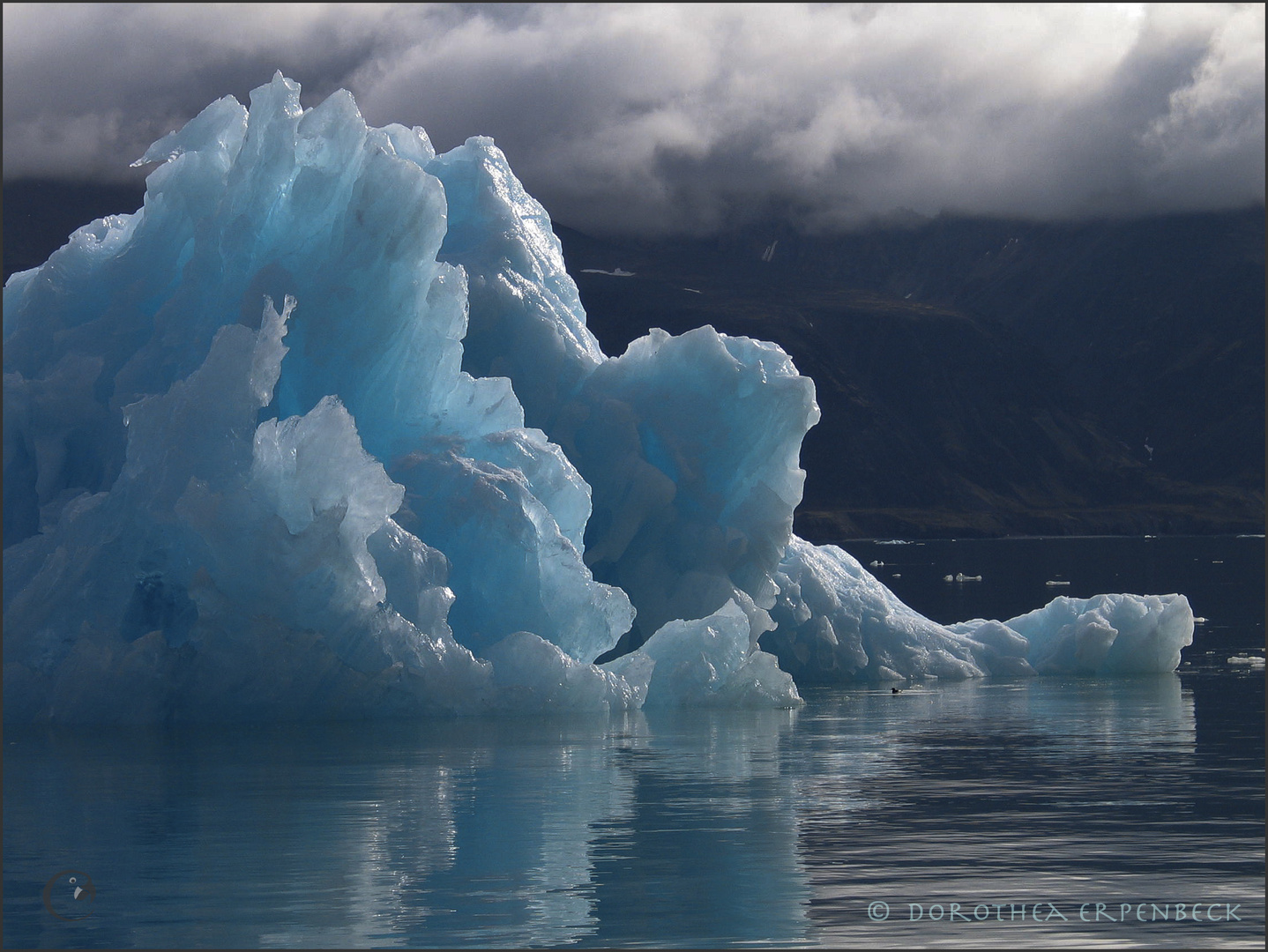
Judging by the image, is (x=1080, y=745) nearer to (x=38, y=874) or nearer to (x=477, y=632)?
(x=477, y=632)

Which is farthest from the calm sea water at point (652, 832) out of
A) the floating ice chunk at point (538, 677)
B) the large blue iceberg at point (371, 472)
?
the large blue iceberg at point (371, 472)

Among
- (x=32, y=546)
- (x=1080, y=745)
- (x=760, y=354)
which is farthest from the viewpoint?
(x=760, y=354)

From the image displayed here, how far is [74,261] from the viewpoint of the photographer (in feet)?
79.1

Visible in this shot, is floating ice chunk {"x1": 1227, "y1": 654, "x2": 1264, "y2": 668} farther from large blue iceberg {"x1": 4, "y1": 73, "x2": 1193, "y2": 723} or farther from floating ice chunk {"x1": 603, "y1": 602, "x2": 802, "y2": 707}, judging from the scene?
floating ice chunk {"x1": 603, "y1": 602, "x2": 802, "y2": 707}

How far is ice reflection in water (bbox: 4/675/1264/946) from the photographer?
1020 centimetres

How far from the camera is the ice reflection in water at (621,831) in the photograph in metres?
10.2

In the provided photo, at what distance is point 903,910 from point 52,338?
17.0 m

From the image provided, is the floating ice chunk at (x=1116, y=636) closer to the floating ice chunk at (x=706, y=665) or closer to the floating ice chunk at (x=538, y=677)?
the floating ice chunk at (x=706, y=665)

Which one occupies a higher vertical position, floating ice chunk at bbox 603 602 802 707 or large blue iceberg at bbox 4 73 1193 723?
large blue iceberg at bbox 4 73 1193 723

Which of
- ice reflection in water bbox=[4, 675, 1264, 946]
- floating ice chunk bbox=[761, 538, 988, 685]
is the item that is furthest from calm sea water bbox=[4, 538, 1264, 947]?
floating ice chunk bbox=[761, 538, 988, 685]

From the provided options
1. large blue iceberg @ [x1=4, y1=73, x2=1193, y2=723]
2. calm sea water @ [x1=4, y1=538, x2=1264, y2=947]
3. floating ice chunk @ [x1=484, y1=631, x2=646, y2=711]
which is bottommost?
calm sea water @ [x1=4, y1=538, x2=1264, y2=947]

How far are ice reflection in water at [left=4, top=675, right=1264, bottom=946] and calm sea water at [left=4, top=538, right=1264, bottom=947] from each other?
4 centimetres

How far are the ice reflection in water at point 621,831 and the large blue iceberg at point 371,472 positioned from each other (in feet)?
3.28

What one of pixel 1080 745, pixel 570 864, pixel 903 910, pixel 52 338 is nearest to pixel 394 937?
pixel 570 864
